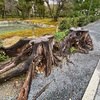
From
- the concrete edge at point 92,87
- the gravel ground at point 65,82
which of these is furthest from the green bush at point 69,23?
the concrete edge at point 92,87

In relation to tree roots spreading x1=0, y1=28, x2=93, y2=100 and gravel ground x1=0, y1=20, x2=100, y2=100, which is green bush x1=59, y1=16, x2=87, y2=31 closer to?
tree roots spreading x1=0, y1=28, x2=93, y2=100

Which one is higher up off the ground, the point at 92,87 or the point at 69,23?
the point at 69,23

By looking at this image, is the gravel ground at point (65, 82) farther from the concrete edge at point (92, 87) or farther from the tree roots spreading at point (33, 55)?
the tree roots spreading at point (33, 55)

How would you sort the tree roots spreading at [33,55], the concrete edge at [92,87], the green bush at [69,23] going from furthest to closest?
the green bush at [69,23] → the tree roots spreading at [33,55] → the concrete edge at [92,87]

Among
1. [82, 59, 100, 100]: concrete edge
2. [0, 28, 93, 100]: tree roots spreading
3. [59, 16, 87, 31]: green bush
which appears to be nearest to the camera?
[82, 59, 100, 100]: concrete edge

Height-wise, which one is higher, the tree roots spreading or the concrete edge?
the tree roots spreading

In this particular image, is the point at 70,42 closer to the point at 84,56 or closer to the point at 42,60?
the point at 84,56

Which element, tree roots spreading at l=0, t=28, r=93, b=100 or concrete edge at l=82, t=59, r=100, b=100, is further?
tree roots spreading at l=0, t=28, r=93, b=100

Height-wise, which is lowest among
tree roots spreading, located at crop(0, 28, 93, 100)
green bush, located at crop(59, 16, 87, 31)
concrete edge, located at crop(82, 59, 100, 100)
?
concrete edge, located at crop(82, 59, 100, 100)

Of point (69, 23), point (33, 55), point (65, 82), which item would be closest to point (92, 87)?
point (65, 82)

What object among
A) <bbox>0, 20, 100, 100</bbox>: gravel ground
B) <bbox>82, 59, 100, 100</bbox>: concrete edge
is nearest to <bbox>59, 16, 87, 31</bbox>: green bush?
<bbox>0, 20, 100, 100</bbox>: gravel ground

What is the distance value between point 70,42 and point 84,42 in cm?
87

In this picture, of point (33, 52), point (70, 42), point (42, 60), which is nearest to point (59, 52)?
point (70, 42)

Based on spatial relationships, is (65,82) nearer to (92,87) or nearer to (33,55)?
(92,87)
